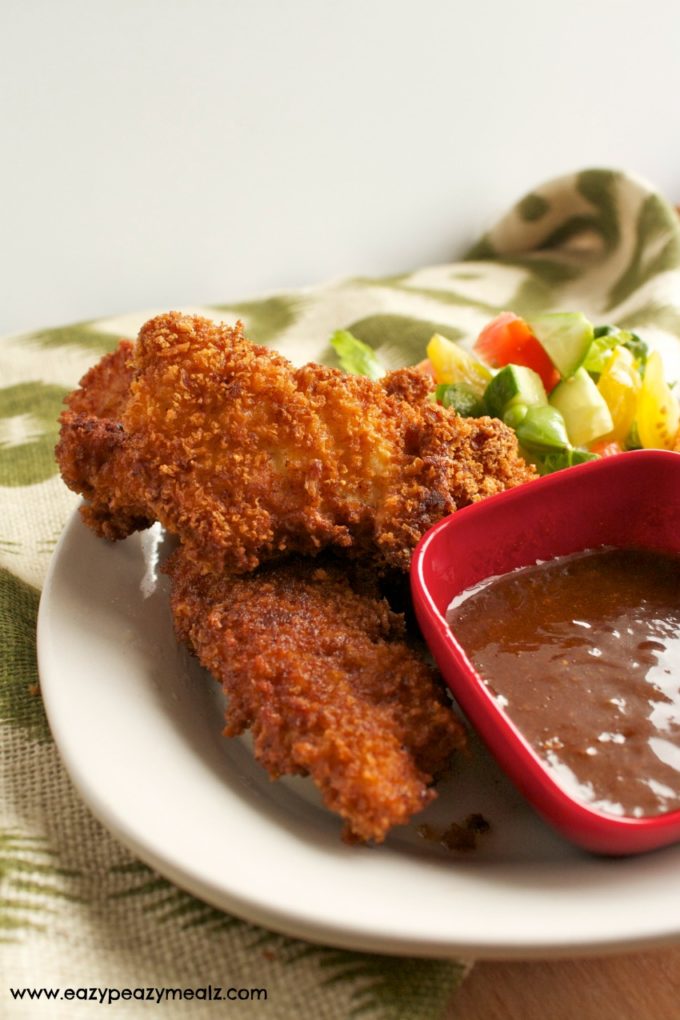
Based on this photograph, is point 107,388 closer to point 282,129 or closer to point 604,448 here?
point 604,448

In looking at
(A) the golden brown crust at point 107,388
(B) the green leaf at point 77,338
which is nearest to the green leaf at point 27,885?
(A) the golden brown crust at point 107,388

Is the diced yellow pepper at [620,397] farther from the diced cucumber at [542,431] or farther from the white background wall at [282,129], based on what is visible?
the white background wall at [282,129]

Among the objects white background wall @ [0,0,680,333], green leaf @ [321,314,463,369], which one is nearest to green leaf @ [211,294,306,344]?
green leaf @ [321,314,463,369]

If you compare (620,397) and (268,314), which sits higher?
(620,397)

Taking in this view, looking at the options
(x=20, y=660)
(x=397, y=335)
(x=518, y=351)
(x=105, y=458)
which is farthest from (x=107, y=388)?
(x=397, y=335)

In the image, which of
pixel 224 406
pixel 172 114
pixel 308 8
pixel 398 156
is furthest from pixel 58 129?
pixel 224 406

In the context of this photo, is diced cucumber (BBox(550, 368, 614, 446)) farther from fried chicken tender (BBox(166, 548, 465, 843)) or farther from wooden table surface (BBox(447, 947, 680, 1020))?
wooden table surface (BBox(447, 947, 680, 1020))

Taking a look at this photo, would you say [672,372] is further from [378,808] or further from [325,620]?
[378,808]
